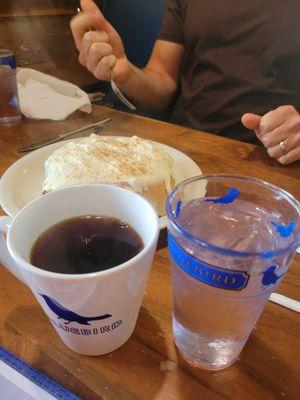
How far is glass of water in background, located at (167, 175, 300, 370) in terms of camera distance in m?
0.33

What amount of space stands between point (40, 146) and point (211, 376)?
68cm

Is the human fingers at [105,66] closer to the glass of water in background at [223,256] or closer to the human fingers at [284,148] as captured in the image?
the human fingers at [284,148]

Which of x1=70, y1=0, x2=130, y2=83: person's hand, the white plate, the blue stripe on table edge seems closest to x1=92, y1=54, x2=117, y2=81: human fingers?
x1=70, y1=0, x2=130, y2=83: person's hand

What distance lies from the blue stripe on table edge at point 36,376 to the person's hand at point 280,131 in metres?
0.68

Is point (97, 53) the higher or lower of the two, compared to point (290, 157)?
higher

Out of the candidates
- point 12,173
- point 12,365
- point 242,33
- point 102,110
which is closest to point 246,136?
point 242,33

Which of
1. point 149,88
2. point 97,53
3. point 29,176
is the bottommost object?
point 149,88

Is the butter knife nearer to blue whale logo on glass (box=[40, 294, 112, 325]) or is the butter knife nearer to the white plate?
the white plate

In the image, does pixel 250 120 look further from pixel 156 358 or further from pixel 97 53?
pixel 156 358

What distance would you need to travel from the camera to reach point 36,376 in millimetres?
400

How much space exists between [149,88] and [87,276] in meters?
1.21

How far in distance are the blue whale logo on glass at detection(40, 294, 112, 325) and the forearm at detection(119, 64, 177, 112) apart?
109 cm

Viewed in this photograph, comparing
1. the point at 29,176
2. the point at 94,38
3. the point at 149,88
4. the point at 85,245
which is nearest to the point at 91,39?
the point at 94,38

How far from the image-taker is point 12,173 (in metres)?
0.74
